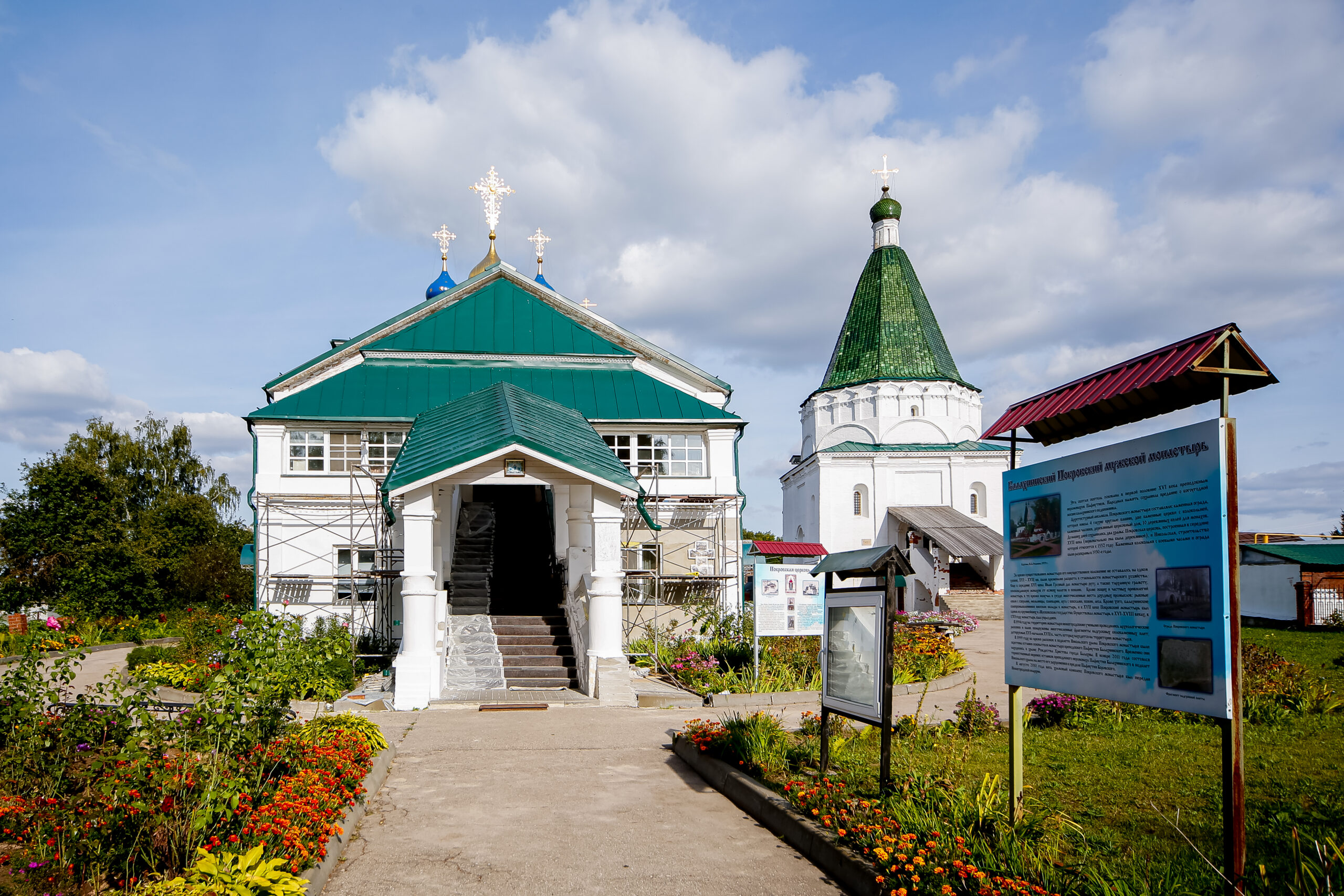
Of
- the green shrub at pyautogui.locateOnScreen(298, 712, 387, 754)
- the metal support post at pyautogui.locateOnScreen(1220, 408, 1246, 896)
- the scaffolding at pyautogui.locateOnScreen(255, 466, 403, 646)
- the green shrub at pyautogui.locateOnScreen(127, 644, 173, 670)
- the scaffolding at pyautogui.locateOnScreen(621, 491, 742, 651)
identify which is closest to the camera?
the metal support post at pyautogui.locateOnScreen(1220, 408, 1246, 896)

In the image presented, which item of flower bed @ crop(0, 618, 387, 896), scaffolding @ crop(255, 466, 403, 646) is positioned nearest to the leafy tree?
scaffolding @ crop(255, 466, 403, 646)

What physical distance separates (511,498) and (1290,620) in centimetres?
2447

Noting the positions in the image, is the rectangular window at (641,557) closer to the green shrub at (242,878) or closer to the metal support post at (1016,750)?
the metal support post at (1016,750)

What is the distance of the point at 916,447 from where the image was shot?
145 feet

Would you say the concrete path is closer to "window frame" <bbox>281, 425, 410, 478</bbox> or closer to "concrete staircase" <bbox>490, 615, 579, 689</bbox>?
"concrete staircase" <bbox>490, 615, 579, 689</bbox>

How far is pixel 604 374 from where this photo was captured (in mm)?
22797

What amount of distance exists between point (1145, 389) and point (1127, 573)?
105 centimetres

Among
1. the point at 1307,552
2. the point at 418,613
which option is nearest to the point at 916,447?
the point at 1307,552

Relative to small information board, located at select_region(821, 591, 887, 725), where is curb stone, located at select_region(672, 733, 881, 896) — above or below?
below

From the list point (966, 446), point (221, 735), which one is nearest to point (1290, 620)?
point (966, 446)

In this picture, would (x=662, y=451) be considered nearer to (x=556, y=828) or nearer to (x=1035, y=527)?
(x=556, y=828)

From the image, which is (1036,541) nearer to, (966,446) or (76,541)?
(76,541)

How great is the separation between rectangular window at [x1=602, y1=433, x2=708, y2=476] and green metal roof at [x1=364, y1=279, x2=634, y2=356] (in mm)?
2415

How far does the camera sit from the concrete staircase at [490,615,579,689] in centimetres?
1463
